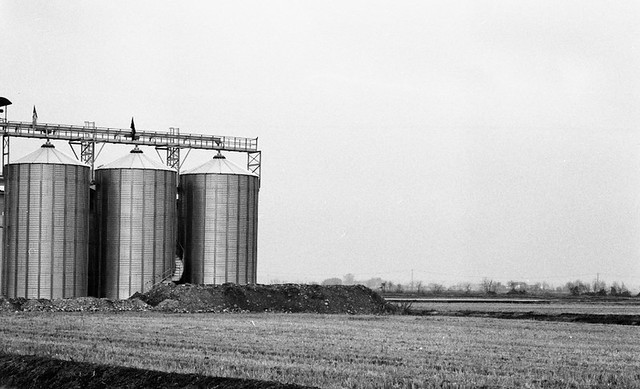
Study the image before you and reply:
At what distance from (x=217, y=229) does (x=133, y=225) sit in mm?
5928

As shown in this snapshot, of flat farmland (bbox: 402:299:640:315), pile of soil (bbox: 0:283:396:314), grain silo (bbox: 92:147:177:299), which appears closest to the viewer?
pile of soil (bbox: 0:283:396:314)

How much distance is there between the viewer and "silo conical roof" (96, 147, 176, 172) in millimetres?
65875

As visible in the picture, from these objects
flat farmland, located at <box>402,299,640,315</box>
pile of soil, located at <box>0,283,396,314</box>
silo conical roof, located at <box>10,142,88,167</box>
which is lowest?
flat farmland, located at <box>402,299,640,315</box>

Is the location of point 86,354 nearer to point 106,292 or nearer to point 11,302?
point 11,302

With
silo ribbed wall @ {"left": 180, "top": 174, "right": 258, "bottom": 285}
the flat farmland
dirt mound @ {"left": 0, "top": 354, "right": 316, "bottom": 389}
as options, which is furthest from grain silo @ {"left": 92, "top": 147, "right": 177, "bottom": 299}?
dirt mound @ {"left": 0, "top": 354, "right": 316, "bottom": 389}

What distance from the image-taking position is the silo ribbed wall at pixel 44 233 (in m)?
62.9

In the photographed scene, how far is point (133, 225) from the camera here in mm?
65375

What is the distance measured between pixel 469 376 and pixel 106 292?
47602 mm

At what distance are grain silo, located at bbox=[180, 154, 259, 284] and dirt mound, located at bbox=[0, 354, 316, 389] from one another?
4272 centimetres

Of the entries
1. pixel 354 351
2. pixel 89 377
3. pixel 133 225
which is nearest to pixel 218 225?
pixel 133 225

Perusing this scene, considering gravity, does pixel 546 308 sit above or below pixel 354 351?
below

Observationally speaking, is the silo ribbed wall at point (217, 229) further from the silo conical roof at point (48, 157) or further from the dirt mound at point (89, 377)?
the dirt mound at point (89, 377)

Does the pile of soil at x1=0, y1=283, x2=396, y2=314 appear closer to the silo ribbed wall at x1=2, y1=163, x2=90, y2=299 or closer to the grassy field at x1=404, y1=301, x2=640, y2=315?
the silo ribbed wall at x1=2, y1=163, x2=90, y2=299

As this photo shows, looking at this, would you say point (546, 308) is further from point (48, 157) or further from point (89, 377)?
point (89, 377)
